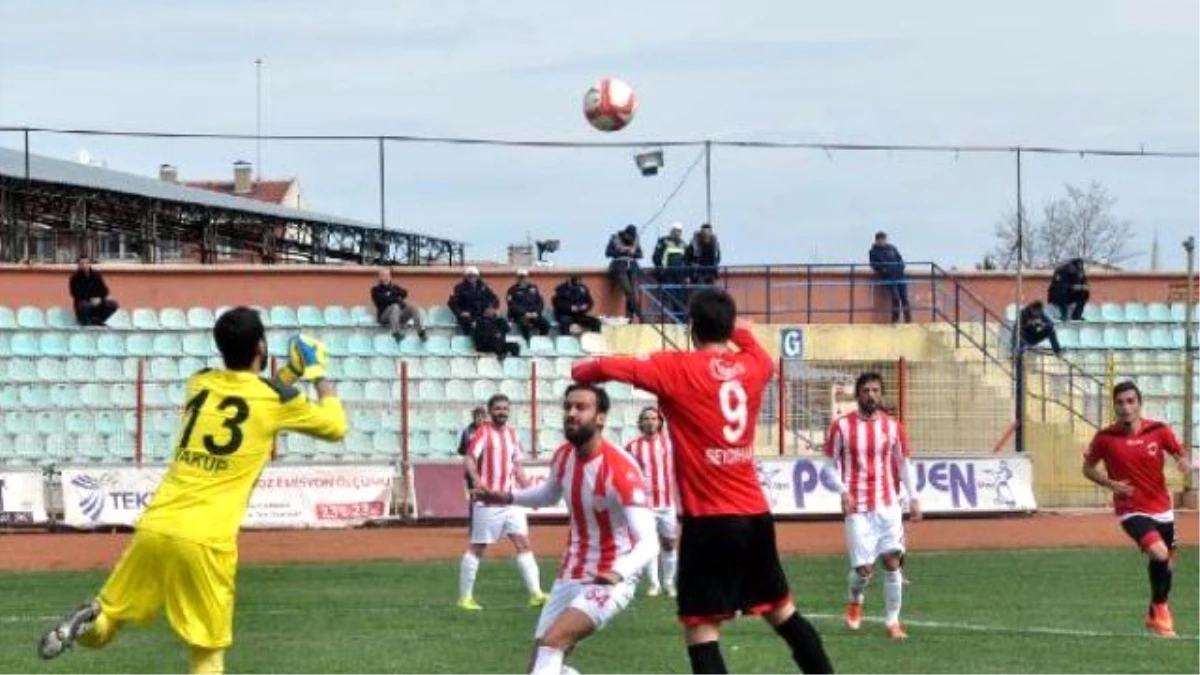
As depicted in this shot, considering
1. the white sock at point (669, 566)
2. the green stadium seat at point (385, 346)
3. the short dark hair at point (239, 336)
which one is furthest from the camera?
the green stadium seat at point (385, 346)

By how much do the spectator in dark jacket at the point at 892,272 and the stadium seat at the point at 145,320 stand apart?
12.5 m

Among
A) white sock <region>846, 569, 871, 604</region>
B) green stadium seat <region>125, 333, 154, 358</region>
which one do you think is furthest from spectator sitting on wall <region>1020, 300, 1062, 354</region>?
white sock <region>846, 569, 871, 604</region>

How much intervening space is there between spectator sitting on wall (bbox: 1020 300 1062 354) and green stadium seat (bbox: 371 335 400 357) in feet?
33.8

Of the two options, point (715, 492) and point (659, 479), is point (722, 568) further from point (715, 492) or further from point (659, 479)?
point (659, 479)

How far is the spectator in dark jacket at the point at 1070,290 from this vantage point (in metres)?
40.8

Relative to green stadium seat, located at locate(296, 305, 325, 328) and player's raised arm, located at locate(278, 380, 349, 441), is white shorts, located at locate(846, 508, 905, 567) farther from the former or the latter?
green stadium seat, located at locate(296, 305, 325, 328)

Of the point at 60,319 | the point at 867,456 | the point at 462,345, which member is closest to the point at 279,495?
the point at 462,345

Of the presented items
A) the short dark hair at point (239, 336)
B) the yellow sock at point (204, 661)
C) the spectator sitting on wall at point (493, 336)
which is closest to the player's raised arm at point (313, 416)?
the short dark hair at point (239, 336)

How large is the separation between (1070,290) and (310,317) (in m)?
13.3

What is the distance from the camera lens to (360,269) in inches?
1594

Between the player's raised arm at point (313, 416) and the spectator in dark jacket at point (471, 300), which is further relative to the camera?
the spectator in dark jacket at point (471, 300)

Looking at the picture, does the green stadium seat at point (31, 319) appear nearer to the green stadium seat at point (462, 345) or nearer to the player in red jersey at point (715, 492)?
the green stadium seat at point (462, 345)

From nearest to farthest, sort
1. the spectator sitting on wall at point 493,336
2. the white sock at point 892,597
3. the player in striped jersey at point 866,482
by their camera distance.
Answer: the white sock at point 892,597 < the player in striped jersey at point 866,482 < the spectator sitting on wall at point 493,336

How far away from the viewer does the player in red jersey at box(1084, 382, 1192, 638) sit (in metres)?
18.1
